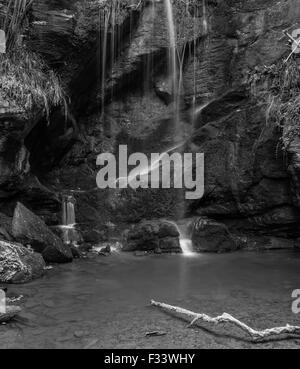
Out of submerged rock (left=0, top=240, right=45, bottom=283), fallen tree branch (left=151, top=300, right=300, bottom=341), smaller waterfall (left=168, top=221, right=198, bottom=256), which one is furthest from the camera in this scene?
smaller waterfall (left=168, top=221, right=198, bottom=256)

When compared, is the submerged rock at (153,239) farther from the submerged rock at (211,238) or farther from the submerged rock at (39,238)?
the submerged rock at (39,238)

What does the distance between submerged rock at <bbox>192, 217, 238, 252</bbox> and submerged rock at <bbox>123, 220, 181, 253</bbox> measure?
481 millimetres

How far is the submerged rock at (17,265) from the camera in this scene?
24.0ft

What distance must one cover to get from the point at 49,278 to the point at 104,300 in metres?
1.60

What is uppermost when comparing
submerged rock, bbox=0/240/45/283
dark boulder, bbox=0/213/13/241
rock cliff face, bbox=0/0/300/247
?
rock cliff face, bbox=0/0/300/247

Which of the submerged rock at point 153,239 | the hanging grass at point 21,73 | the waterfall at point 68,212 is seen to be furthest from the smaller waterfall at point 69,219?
the hanging grass at point 21,73

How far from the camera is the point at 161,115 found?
13.4 metres

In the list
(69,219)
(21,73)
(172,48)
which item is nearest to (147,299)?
(69,219)

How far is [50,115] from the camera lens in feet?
36.2

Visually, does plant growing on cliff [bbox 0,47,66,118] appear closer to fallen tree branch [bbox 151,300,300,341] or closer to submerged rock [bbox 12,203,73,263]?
submerged rock [bbox 12,203,73,263]

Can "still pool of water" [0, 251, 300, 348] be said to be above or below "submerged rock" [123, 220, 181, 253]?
below

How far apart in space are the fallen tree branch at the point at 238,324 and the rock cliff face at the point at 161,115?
209 inches

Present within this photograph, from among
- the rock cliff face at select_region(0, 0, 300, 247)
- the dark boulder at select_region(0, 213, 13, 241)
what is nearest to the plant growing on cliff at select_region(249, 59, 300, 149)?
the rock cliff face at select_region(0, 0, 300, 247)

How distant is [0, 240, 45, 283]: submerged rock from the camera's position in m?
7.30
